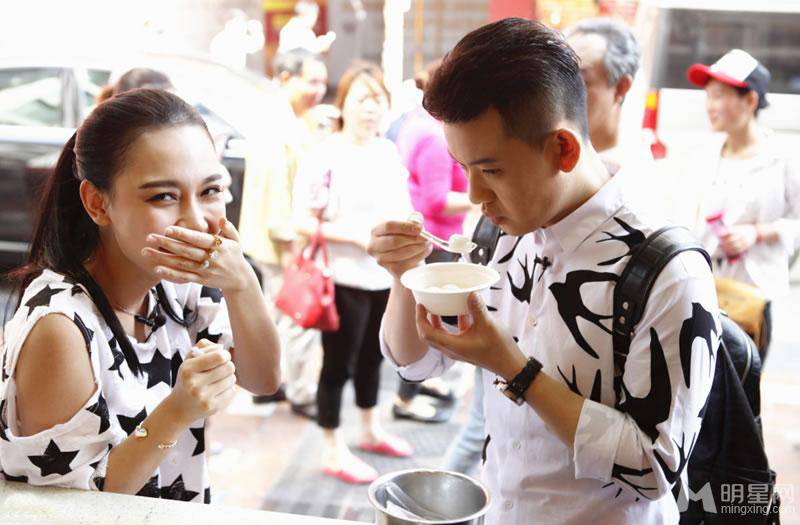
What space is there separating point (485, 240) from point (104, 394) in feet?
2.53

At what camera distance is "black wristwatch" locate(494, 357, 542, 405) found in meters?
1.25

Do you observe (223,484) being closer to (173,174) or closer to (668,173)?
(173,174)

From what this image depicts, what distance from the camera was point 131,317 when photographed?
1494mm

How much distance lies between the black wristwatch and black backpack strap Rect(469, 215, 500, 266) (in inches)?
14.4

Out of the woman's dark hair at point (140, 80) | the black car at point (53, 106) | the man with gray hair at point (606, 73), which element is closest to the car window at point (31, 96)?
the black car at point (53, 106)

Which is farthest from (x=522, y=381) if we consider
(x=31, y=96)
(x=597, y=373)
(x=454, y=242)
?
(x=31, y=96)

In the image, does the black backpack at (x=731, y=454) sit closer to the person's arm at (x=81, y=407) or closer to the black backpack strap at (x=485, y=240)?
the black backpack strap at (x=485, y=240)

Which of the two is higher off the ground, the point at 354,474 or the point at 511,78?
the point at 511,78

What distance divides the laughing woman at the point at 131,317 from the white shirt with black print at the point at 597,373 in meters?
0.51

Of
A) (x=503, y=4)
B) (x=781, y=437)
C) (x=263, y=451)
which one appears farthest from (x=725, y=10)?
(x=263, y=451)

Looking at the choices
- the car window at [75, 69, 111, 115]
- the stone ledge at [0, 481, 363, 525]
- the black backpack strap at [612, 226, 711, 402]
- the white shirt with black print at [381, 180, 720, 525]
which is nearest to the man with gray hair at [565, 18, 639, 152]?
the white shirt with black print at [381, 180, 720, 525]

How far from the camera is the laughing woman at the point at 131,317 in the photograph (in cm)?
126

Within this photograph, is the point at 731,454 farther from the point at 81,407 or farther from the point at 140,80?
the point at 140,80
